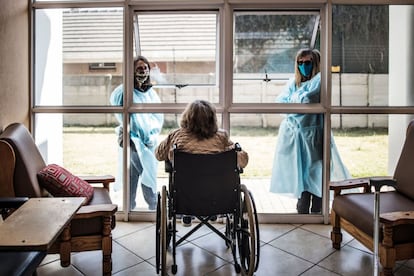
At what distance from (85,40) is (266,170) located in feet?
6.52

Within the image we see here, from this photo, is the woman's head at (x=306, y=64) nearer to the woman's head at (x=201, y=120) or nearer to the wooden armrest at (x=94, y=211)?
the woman's head at (x=201, y=120)

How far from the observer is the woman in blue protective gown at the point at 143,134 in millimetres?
3496

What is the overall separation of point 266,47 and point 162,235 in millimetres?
1979

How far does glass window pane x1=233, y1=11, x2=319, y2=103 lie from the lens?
3.48 m

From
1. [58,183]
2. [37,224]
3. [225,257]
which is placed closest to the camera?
[37,224]

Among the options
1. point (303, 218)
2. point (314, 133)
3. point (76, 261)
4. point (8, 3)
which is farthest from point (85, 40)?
point (303, 218)

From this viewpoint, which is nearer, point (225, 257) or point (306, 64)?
point (225, 257)

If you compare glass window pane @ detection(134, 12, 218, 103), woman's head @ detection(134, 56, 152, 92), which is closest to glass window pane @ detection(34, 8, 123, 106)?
woman's head @ detection(134, 56, 152, 92)

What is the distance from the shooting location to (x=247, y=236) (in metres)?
2.40

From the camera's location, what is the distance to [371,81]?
3467 mm

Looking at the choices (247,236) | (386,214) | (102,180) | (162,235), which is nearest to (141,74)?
(102,180)

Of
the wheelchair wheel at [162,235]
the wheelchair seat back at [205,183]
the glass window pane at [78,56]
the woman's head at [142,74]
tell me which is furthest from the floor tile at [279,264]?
the glass window pane at [78,56]

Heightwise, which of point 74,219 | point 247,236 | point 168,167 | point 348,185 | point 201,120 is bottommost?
point 247,236

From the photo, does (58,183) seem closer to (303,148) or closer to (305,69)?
(303,148)
